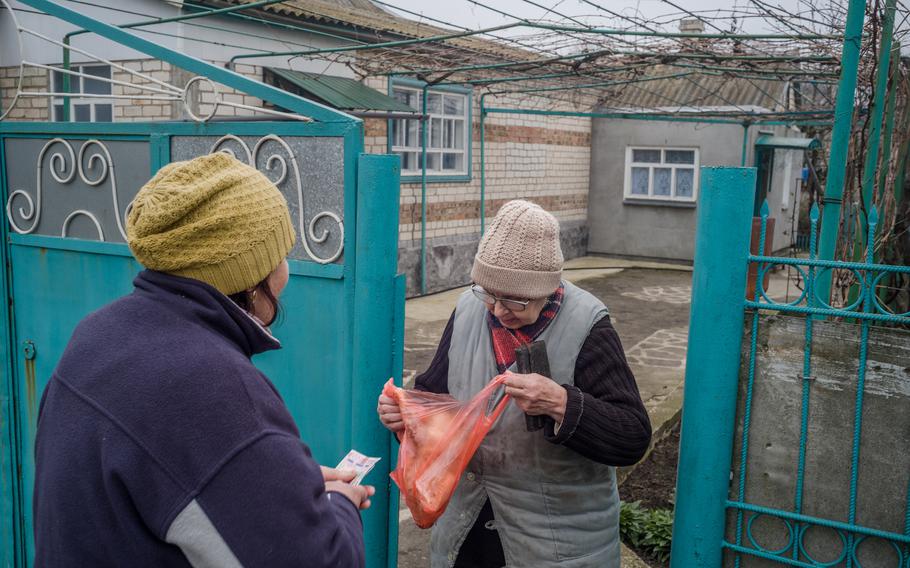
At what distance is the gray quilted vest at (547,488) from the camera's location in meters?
2.09

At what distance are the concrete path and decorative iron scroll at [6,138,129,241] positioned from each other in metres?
2.14

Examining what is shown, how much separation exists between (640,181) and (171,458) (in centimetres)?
1463

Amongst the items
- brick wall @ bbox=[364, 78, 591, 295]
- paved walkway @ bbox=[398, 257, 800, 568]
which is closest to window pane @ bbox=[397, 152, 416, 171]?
brick wall @ bbox=[364, 78, 591, 295]

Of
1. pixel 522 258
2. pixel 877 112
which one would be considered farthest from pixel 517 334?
pixel 877 112

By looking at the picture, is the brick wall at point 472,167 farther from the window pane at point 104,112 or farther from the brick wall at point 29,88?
the window pane at point 104,112

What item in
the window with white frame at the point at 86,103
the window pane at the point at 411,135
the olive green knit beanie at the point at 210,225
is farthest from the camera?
the window pane at the point at 411,135

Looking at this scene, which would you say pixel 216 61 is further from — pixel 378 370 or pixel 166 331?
pixel 166 331

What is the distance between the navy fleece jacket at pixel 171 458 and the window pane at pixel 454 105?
1028 centimetres

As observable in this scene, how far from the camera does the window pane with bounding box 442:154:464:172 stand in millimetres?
11398

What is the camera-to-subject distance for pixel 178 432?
4.17 ft

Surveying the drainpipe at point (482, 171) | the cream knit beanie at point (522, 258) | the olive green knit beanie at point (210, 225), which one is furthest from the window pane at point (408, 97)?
the olive green knit beanie at point (210, 225)

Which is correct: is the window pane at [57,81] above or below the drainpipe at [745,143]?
above

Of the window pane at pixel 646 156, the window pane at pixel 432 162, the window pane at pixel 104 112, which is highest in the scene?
the window pane at pixel 104 112

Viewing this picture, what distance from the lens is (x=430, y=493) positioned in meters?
2.09
